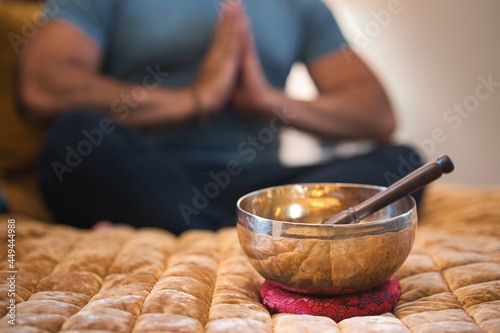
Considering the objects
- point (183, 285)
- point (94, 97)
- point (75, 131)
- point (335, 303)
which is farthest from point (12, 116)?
point (335, 303)

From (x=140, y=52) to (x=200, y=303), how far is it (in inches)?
40.4

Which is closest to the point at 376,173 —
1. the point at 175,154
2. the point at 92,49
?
the point at 175,154

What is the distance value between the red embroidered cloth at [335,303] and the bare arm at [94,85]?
81 centimetres

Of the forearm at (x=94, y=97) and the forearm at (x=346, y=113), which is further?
the forearm at (x=346, y=113)

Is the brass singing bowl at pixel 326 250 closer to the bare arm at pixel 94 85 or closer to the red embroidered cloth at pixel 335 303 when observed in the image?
the red embroidered cloth at pixel 335 303

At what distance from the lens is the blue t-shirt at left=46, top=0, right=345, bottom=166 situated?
4.54 ft

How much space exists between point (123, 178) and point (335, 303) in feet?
2.06

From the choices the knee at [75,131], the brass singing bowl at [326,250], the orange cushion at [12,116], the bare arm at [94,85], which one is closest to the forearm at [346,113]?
the bare arm at [94,85]

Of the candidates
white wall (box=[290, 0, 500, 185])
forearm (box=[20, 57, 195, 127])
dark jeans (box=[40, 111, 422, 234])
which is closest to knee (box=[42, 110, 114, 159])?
dark jeans (box=[40, 111, 422, 234])

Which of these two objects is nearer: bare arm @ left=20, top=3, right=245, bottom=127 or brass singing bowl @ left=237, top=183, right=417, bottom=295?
brass singing bowl @ left=237, top=183, right=417, bottom=295

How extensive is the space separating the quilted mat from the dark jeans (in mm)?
97

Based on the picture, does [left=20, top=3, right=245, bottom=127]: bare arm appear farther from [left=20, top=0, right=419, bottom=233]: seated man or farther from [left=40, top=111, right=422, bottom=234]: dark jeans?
[left=40, top=111, right=422, bottom=234]: dark jeans

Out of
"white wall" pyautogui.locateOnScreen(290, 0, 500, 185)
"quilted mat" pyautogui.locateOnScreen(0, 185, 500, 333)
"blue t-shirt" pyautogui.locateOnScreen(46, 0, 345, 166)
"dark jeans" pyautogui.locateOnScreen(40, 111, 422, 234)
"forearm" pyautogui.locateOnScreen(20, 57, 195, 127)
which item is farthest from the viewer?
"white wall" pyautogui.locateOnScreen(290, 0, 500, 185)

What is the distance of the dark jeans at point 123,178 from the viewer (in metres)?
1.03
